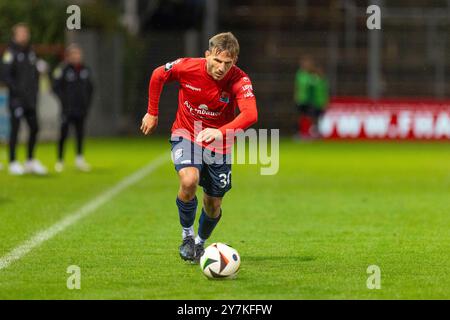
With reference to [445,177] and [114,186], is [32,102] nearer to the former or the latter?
[114,186]

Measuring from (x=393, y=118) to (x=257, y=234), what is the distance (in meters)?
19.8

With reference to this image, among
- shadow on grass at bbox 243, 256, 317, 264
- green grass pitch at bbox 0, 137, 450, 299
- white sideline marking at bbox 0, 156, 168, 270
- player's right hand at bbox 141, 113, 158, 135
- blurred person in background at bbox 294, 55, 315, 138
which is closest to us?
green grass pitch at bbox 0, 137, 450, 299

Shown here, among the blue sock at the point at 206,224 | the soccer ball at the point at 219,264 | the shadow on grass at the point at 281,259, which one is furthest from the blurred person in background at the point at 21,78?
the soccer ball at the point at 219,264

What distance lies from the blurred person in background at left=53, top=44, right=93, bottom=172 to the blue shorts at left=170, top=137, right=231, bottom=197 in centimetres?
1004

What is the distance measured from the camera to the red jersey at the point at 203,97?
8.73m

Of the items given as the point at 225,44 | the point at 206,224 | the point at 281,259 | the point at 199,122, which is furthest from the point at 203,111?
the point at 281,259

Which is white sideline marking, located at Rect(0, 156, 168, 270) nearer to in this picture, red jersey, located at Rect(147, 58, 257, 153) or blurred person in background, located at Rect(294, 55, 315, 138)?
red jersey, located at Rect(147, 58, 257, 153)

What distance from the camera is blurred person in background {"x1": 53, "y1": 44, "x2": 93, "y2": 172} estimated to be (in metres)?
18.9

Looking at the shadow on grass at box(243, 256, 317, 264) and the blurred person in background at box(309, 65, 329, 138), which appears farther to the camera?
the blurred person in background at box(309, 65, 329, 138)

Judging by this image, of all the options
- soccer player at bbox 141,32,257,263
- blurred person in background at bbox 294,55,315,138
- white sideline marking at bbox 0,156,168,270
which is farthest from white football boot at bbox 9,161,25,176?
blurred person in background at bbox 294,55,315,138

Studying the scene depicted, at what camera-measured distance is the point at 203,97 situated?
884 centimetres

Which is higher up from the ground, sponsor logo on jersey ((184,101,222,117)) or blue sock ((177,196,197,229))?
sponsor logo on jersey ((184,101,222,117))

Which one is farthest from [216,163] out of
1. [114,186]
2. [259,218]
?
→ [114,186]

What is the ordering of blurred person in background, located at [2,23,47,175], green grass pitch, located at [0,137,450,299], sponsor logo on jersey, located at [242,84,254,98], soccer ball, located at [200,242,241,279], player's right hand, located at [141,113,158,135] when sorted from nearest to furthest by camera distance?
1. green grass pitch, located at [0,137,450,299]
2. soccer ball, located at [200,242,241,279]
3. sponsor logo on jersey, located at [242,84,254,98]
4. player's right hand, located at [141,113,158,135]
5. blurred person in background, located at [2,23,47,175]
